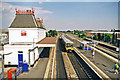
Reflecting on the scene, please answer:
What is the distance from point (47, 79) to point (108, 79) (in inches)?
265

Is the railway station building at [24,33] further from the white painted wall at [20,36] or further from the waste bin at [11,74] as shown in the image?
the waste bin at [11,74]

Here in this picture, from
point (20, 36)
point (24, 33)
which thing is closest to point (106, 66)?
point (24, 33)

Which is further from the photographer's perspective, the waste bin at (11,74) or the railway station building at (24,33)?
the railway station building at (24,33)

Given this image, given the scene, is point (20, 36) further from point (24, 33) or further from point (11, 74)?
point (11, 74)

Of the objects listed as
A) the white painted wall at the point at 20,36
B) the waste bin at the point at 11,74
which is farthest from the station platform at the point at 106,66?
the white painted wall at the point at 20,36

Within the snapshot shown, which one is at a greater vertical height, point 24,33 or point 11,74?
point 24,33

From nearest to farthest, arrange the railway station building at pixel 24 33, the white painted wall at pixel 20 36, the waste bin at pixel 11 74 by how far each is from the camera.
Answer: the waste bin at pixel 11 74 → the railway station building at pixel 24 33 → the white painted wall at pixel 20 36

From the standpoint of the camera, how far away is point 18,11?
21.3m

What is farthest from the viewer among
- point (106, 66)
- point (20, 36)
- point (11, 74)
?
point (20, 36)

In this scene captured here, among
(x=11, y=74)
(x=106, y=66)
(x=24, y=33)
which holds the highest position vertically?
(x=24, y=33)

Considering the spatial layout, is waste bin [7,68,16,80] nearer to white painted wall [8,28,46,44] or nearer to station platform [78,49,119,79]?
white painted wall [8,28,46,44]

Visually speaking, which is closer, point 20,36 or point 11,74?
point 11,74

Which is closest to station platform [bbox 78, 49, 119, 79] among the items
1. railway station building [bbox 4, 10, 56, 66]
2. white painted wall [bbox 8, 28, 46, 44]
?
railway station building [bbox 4, 10, 56, 66]

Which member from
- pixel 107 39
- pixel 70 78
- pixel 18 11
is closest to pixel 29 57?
pixel 70 78
